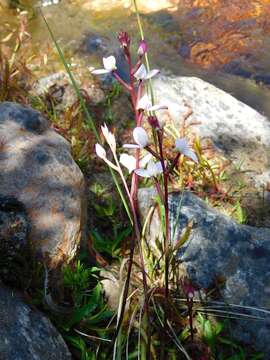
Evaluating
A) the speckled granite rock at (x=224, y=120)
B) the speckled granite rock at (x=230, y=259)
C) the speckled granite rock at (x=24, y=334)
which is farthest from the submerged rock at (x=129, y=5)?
the speckled granite rock at (x=24, y=334)

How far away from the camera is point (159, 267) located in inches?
110

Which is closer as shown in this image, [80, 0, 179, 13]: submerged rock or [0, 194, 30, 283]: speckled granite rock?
[0, 194, 30, 283]: speckled granite rock

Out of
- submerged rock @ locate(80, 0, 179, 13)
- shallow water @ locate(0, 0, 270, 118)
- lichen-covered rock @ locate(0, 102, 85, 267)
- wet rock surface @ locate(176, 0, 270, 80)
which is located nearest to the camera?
lichen-covered rock @ locate(0, 102, 85, 267)

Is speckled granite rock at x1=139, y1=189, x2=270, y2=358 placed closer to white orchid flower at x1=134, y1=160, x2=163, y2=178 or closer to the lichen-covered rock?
the lichen-covered rock

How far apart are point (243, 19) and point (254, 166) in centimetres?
362

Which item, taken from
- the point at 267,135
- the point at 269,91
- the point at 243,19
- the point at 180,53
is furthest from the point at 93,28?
the point at 267,135

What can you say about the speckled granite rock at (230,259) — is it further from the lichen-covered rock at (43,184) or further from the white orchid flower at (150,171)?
the white orchid flower at (150,171)

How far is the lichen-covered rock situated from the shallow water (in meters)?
2.78

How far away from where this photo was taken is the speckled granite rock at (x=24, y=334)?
194 cm

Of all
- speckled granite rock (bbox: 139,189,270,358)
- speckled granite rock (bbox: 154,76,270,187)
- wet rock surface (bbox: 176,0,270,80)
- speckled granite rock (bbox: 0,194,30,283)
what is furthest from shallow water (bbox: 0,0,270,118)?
speckled granite rock (bbox: 0,194,30,283)

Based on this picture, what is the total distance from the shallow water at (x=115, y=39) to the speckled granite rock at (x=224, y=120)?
70cm

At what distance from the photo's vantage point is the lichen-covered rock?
251 centimetres

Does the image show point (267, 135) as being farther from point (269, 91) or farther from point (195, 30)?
point (195, 30)

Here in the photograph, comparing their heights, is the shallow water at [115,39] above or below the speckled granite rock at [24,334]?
above
